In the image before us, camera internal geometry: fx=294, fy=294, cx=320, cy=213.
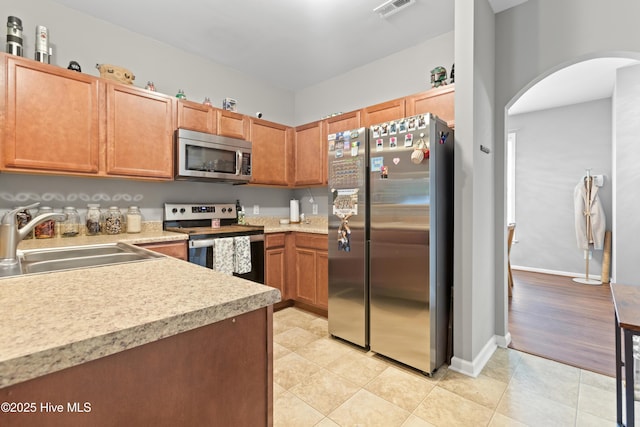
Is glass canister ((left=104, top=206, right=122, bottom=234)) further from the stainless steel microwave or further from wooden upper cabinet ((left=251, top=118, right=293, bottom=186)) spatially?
wooden upper cabinet ((left=251, top=118, right=293, bottom=186))

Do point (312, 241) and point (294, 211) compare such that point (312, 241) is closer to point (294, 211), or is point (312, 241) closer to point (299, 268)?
point (299, 268)

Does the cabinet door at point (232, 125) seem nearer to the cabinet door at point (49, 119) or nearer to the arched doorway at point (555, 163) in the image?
the cabinet door at point (49, 119)

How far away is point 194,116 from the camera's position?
290 centimetres

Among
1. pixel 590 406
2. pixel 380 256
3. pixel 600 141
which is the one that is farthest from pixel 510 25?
pixel 600 141

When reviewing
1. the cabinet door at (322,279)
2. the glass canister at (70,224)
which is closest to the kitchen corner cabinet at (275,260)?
the cabinet door at (322,279)

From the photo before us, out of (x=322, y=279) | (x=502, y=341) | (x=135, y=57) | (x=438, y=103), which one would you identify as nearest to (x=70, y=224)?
(x=135, y=57)

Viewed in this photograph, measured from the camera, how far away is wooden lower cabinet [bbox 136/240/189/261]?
2.32 metres

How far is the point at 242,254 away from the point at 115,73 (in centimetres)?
190

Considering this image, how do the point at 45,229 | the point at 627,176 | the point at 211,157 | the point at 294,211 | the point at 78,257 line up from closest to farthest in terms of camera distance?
the point at 78,257 → the point at 45,229 → the point at 211,157 → the point at 627,176 → the point at 294,211

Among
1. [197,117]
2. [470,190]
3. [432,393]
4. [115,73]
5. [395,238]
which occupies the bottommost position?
[432,393]

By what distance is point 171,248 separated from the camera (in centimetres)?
243

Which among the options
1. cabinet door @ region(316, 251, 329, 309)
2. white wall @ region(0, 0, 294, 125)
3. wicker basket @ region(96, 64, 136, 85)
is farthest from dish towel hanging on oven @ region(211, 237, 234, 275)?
white wall @ region(0, 0, 294, 125)

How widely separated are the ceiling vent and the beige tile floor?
2.84 metres

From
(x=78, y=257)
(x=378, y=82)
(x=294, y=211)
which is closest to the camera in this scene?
(x=78, y=257)
